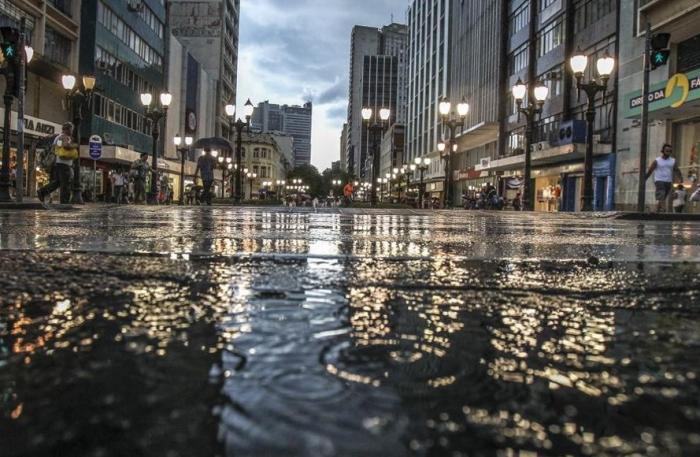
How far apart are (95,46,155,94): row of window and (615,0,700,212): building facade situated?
3120 cm

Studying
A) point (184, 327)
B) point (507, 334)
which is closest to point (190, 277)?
point (184, 327)

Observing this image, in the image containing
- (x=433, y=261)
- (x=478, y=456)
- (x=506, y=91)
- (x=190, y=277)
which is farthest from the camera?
(x=506, y=91)

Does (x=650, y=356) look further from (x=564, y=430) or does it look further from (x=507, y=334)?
(x=564, y=430)

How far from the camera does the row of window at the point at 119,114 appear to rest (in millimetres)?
38406

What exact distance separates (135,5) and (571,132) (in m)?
32.9

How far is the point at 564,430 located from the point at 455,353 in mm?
384

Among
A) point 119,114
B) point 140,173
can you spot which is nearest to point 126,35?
point 119,114

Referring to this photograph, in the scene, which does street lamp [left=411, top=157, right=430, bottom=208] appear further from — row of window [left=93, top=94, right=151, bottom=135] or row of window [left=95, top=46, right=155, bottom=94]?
row of window [left=95, top=46, right=155, bottom=94]

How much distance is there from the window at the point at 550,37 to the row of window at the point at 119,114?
31232mm

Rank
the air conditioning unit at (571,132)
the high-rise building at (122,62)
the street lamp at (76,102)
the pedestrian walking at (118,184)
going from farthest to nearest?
the high-rise building at (122,62) < the air conditioning unit at (571,132) < the pedestrian walking at (118,184) < the street lamp at (76,102)

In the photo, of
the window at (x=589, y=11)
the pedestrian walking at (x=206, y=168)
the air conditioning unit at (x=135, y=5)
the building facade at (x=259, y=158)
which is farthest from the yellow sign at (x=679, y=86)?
the building facade at (x=259, y=158)

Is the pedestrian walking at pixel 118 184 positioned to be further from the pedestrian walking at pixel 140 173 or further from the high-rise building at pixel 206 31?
the high-rise building at pixel 206 31

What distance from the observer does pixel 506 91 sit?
51.3m

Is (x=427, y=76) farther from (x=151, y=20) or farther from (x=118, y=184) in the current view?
(x=118, y=184)
